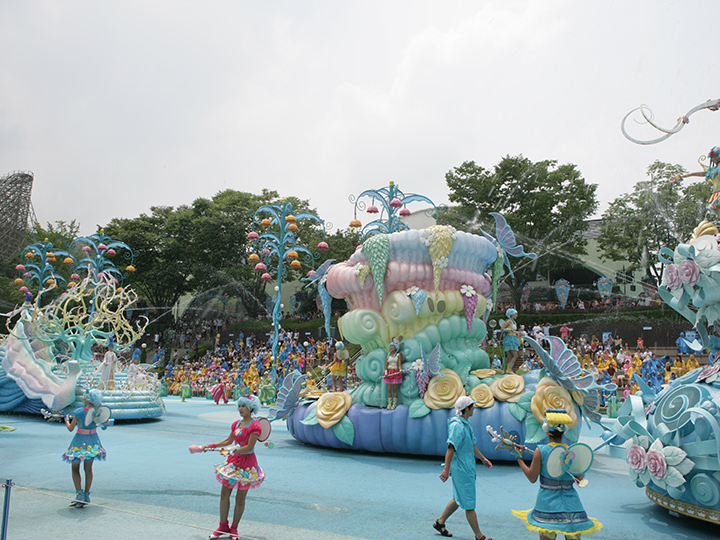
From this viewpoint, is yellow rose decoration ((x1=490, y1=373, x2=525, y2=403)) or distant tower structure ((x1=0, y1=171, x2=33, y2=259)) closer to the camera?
yellow rose decoration ((x1=490, y1=373, x2=525, y2=403))

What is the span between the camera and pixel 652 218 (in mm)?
22750

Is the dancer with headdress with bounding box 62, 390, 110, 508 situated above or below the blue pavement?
above

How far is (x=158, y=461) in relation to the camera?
8.66 m

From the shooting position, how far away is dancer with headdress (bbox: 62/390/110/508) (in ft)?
19.5

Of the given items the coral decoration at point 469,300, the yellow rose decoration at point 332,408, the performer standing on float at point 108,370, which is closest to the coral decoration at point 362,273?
the coral decoration at point 469,300

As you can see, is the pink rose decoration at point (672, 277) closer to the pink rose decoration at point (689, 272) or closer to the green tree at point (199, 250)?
the pink rose decoration at point (689, 272)

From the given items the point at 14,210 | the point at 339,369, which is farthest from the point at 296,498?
the point at 14,210

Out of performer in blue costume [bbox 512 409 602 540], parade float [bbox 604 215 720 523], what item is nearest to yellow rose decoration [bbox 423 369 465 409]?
parade float [bbox 604 215 720 523]

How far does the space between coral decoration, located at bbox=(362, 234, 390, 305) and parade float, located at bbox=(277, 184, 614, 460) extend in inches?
0.7

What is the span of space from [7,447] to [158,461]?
11.2ft

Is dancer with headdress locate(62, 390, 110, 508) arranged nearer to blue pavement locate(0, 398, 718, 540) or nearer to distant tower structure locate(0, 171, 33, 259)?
blue pavement locate(0, 398, 718, 540)

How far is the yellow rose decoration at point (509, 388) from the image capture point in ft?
27.3

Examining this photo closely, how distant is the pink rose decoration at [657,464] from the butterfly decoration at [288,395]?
20.5ft

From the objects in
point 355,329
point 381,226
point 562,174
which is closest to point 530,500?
point 355,329
